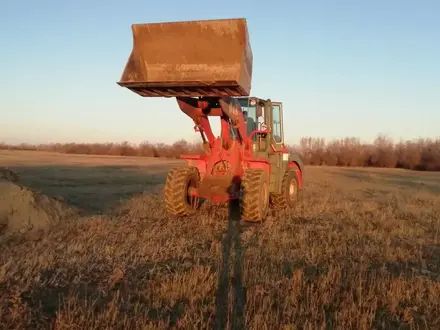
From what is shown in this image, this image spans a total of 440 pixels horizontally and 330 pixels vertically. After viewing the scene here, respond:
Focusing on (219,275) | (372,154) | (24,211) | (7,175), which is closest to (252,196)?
(219,275)

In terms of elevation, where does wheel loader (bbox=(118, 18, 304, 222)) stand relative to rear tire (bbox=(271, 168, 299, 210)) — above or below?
above

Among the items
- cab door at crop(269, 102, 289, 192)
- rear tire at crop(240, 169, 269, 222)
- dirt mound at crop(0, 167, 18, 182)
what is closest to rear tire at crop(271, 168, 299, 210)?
cab door at crop(269, 102, 289, 192)

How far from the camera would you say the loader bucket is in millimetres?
7773

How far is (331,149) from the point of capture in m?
55.1

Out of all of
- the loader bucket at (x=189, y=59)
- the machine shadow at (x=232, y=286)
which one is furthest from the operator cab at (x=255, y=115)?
the machine shadow at (x=232, y=286)

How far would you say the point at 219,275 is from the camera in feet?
18.0

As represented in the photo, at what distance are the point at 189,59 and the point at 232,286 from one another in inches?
174

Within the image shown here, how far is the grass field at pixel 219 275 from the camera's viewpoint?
4.17 metres

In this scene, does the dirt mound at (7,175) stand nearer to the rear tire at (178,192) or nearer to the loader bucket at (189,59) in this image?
the rear tire at (178,192)

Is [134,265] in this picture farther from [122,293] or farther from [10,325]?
[10,325]

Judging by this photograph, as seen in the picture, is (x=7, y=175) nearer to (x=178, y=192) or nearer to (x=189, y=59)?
(x=178, y=192)

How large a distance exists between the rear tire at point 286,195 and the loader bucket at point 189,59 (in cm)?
356

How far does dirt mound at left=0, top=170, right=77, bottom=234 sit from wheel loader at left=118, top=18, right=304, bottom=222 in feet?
7.67

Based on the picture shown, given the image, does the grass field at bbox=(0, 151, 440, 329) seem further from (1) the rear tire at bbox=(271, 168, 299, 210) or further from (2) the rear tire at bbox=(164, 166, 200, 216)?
(1) the rear tire at bbox=(271, 168, 299, 210)
